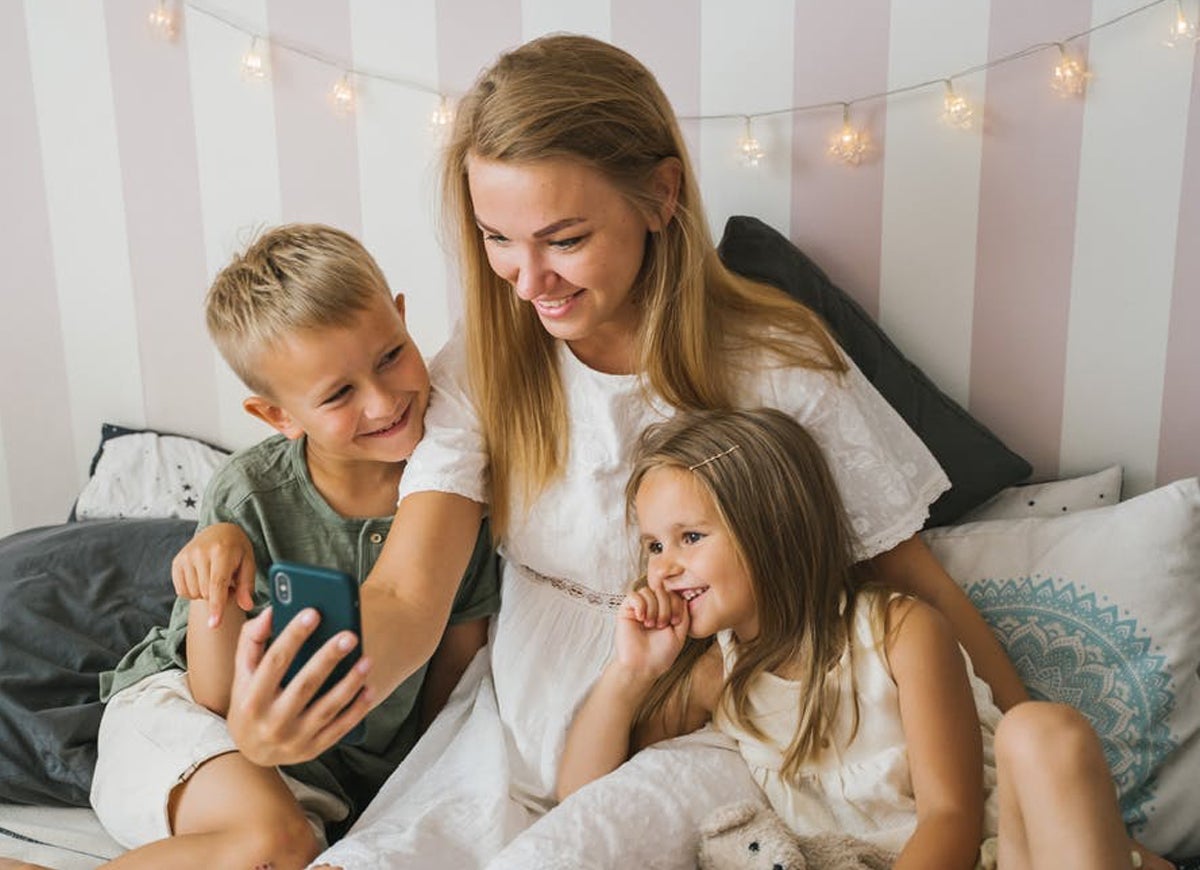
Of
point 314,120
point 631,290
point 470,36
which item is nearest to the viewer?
point 631,290

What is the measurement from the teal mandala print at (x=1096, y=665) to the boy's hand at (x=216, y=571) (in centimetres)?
88

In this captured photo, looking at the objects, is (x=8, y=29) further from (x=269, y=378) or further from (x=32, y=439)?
(x=269, y=378)

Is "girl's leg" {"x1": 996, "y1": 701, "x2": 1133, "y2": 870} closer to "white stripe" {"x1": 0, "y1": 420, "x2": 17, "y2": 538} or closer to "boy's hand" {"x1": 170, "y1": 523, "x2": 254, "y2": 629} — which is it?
"boy's hand" {"x1": 170, "y1": 523, "x2": 254, "y2": 629}

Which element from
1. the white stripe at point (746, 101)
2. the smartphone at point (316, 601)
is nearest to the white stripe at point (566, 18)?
the white stripe at point (746, 101)

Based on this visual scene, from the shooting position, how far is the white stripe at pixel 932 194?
5.11 feet

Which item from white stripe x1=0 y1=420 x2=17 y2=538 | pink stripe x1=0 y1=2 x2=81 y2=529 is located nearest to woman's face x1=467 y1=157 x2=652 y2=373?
pink stripe x1=0 y1=2 x2=81 y2=529

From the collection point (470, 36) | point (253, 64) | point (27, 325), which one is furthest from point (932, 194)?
point (27, 325)

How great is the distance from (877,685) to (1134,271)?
0.70m

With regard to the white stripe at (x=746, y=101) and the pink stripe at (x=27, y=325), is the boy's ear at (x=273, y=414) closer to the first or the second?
the white stripe at (x=746, y=101)

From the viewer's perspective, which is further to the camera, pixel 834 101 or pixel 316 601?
pixel 834 101

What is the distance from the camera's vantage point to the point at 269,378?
4.54 feet

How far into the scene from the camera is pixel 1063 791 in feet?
3.28

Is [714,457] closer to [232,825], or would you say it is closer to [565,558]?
[565,558]

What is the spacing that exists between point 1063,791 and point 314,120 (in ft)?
4.69
